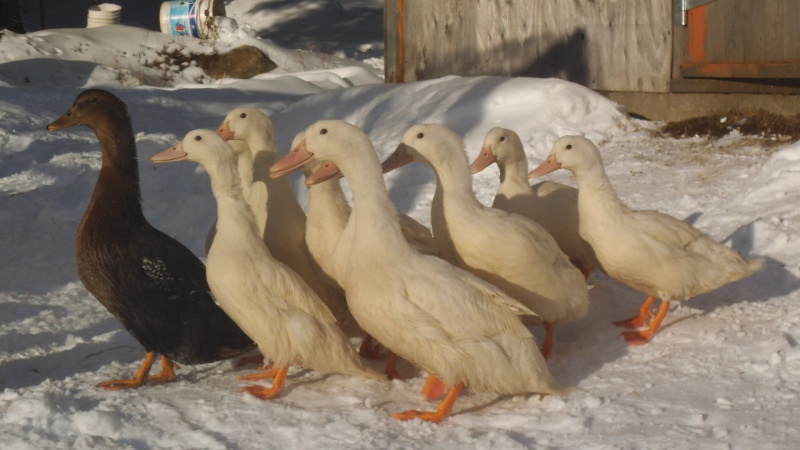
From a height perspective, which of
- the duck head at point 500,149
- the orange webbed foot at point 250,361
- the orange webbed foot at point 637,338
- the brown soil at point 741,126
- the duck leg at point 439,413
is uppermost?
the duck head at point 500,149

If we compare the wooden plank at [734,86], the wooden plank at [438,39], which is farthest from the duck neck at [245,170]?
the wooden plank at [438,39]

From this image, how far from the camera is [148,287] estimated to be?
5.00 m

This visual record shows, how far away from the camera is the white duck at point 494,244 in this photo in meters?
4.93

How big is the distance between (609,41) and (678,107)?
983mm

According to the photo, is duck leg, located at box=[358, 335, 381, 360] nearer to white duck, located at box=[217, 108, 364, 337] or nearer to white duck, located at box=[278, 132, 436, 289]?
white duck, located at box=[217, 108, 364, 337]

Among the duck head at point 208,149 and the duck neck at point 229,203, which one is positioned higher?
the duck head at point 208,149

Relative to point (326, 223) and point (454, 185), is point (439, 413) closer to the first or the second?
point (454, 185)

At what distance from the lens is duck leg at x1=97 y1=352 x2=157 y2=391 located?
191 inches

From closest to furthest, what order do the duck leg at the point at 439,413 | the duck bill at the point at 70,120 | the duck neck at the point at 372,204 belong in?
the duck leg at the point at 439,413, the duck neck at the point at 372,204, the duck bill at the point at 70,120

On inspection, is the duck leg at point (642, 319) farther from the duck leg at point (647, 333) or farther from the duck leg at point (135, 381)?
the duck leg at point (135, 381)

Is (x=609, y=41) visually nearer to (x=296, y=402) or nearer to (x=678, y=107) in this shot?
(x=678, y=107)

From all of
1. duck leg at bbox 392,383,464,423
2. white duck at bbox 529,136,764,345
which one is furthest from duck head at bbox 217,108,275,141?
duck leg at bbox 392,383,464,423

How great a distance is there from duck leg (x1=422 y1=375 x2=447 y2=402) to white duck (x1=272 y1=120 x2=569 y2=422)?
212 millimetres

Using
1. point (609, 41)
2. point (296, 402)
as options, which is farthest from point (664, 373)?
point (609, 41)
